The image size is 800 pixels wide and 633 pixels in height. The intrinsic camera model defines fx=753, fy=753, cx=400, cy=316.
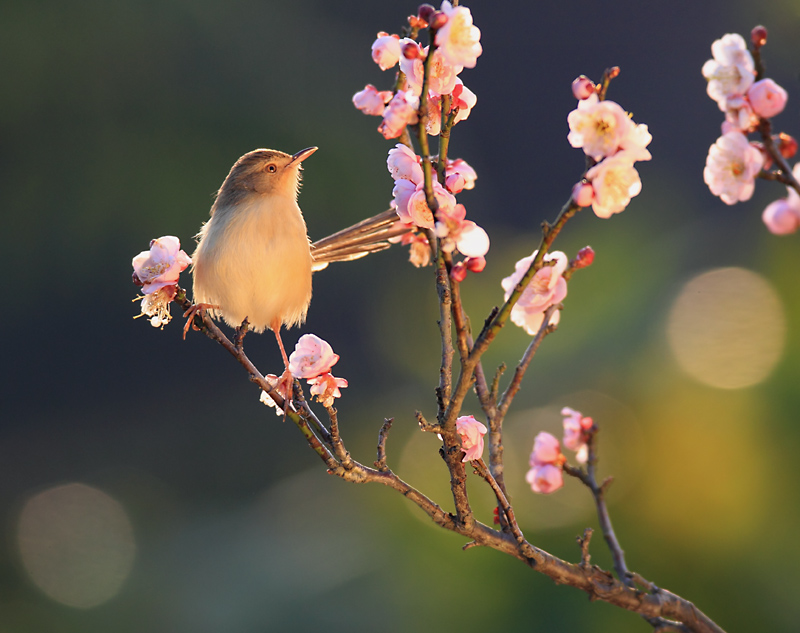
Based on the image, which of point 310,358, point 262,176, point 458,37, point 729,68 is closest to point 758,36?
point 729,68

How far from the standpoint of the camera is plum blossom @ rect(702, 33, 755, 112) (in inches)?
24.2

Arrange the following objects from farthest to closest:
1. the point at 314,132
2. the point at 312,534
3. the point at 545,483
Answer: the point at 314,132 < the point at 312,534 < the point at 545,483

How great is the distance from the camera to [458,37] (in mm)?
684

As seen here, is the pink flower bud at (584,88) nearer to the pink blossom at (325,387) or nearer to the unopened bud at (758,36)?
the unopened bud at (758,36)

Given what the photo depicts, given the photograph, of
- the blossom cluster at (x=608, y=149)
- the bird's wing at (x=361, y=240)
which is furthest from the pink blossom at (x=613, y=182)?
the bird's wing at (x=361, y=240)

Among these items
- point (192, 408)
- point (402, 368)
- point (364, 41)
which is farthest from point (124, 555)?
point (364, 41)

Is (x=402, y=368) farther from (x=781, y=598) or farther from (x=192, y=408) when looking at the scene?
(x=781, y=598)

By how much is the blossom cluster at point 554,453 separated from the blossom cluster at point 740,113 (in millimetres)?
308

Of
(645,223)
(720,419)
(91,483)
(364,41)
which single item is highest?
(364,41)

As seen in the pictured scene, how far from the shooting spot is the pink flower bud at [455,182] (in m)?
0.81

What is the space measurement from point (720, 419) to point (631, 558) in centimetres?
44

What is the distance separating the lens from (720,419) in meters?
2.02

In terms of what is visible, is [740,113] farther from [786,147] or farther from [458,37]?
[458,37]

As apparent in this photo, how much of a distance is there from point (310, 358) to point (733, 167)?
502mm
